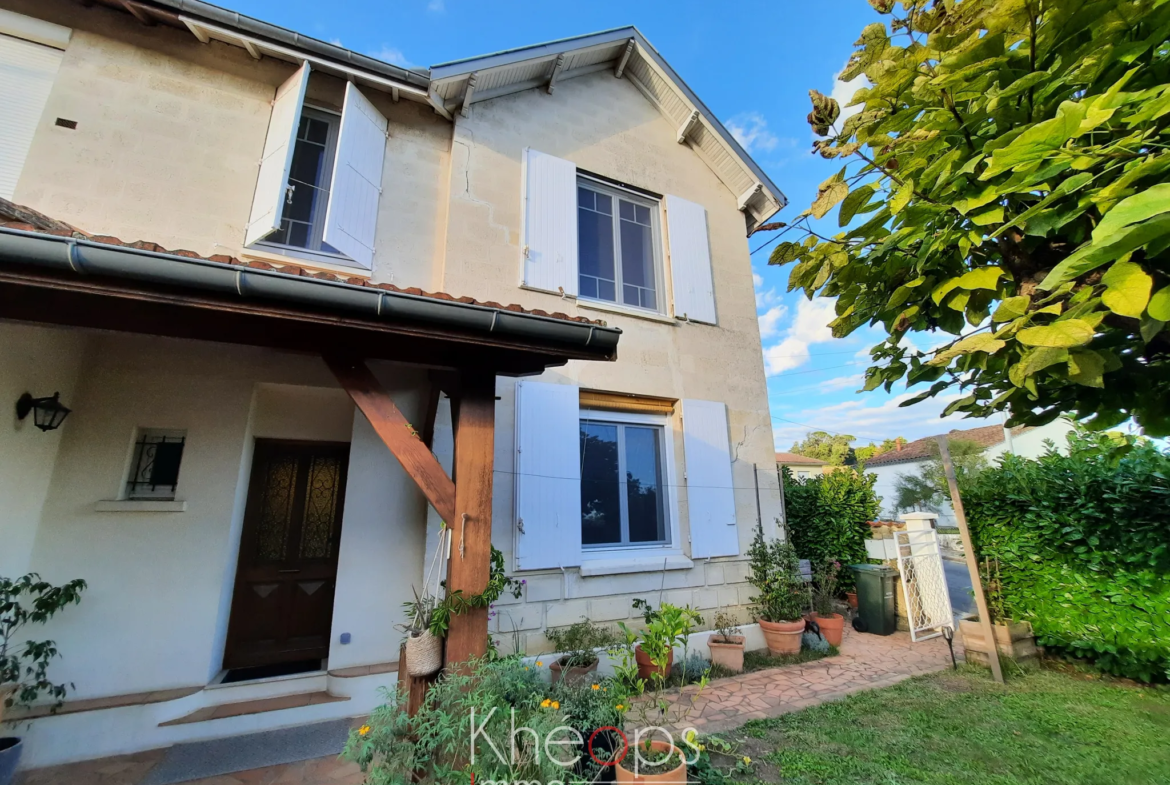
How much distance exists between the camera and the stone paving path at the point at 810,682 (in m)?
3.97

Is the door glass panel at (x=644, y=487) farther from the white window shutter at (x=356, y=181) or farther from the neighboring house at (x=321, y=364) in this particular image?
the white window shutter at (x=356, y=181)

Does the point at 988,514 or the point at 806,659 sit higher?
the point at 988,514

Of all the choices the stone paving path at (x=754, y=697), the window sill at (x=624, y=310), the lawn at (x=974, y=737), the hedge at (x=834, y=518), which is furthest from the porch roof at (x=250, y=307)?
the hedge at (x=834, y=518)

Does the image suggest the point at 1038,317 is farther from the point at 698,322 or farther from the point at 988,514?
the point at 988,514

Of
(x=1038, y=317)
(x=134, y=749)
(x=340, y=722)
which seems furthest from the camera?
(x=340, y=722)

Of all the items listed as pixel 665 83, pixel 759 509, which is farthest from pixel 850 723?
pixel 665 83

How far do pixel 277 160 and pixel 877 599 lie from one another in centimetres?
907

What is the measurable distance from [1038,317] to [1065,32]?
103cm

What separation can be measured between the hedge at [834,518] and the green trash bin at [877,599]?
2.35 feet

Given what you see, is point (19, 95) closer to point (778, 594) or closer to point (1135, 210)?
point (1135, 210)

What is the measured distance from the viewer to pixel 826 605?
6016mm

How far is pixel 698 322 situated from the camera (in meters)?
6.35

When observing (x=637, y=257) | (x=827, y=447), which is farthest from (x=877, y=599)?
(x=827, y=447)

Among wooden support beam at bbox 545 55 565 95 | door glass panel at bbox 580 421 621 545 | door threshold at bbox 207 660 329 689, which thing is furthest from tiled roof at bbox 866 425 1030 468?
door threshold at bbox 207 660 329 689
